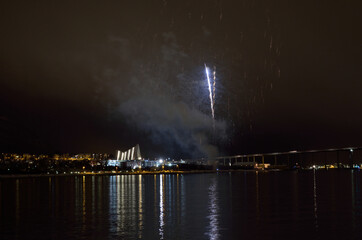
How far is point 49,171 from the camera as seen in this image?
6171 inches

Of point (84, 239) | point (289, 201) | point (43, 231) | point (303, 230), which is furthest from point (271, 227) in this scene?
point (289, 201)

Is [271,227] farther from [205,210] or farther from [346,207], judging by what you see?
[346,207]

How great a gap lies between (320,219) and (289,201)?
1054cm

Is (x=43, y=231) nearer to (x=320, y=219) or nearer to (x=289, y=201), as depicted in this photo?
(x=320, y=219)

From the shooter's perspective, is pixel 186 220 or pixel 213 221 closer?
pixel 213 221

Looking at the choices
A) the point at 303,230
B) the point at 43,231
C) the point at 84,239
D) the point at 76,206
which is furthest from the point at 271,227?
the point at 76,206

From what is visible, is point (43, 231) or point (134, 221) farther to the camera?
point (134, 221)

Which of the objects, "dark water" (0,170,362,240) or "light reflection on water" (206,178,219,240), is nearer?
"light reflection on water" (206,178,219,240)

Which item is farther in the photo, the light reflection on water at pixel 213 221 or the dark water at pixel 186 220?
the dark water at pixel 186 220

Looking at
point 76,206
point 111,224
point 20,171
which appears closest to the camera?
point 111,224

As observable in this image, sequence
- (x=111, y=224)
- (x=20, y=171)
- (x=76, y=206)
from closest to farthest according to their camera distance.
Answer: (x=111, y=224), (x=76, y=206), (x=20, y=171)

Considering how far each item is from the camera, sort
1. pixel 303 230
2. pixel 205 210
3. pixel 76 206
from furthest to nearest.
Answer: pixel 76 206, pixel 205 210, pixel 303 230

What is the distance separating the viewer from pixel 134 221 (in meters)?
24.1

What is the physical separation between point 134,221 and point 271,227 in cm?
720
